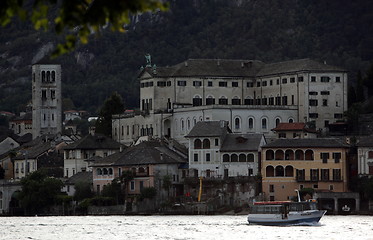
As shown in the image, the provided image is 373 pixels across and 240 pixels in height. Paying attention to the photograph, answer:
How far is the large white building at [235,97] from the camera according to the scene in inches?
5300

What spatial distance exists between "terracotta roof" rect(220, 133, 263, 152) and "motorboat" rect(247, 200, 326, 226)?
990 inches

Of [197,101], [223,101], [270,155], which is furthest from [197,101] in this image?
[270,155]

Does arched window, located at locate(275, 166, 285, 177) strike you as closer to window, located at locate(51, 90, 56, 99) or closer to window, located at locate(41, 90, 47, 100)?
window, located at locate(51, 90, 56, 99)

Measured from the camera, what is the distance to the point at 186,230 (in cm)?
8162

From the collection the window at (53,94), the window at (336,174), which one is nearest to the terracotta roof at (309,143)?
the window at (336,174)

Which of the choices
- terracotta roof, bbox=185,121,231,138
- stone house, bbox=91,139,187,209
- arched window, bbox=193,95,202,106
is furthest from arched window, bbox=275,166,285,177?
arched window, bbox=193,95,202,106

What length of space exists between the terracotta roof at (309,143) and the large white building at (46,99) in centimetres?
6460

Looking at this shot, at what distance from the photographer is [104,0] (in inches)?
726

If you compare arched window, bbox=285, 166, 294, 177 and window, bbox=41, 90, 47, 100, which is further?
window, bbox=41, 90, 47, 100

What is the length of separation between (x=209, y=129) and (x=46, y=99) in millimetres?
57992

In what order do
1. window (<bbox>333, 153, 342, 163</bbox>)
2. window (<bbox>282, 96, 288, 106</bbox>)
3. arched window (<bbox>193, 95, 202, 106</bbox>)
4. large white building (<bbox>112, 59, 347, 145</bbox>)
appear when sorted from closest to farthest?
window (<bbox>333, 153, 342, 163</bbox>), large white building (<bbox>112, 59, 347, 145</bbox>), window (<bbox>282, 96, 288, 106</bbox>), arched window (<bbox>193, 95, 202, 106</bbox>)

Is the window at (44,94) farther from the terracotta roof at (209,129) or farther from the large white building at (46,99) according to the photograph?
the terracotta roof at (209,129)

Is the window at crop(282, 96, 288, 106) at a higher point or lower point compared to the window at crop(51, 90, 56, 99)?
lower

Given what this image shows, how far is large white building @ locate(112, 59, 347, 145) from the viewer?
442 feet
